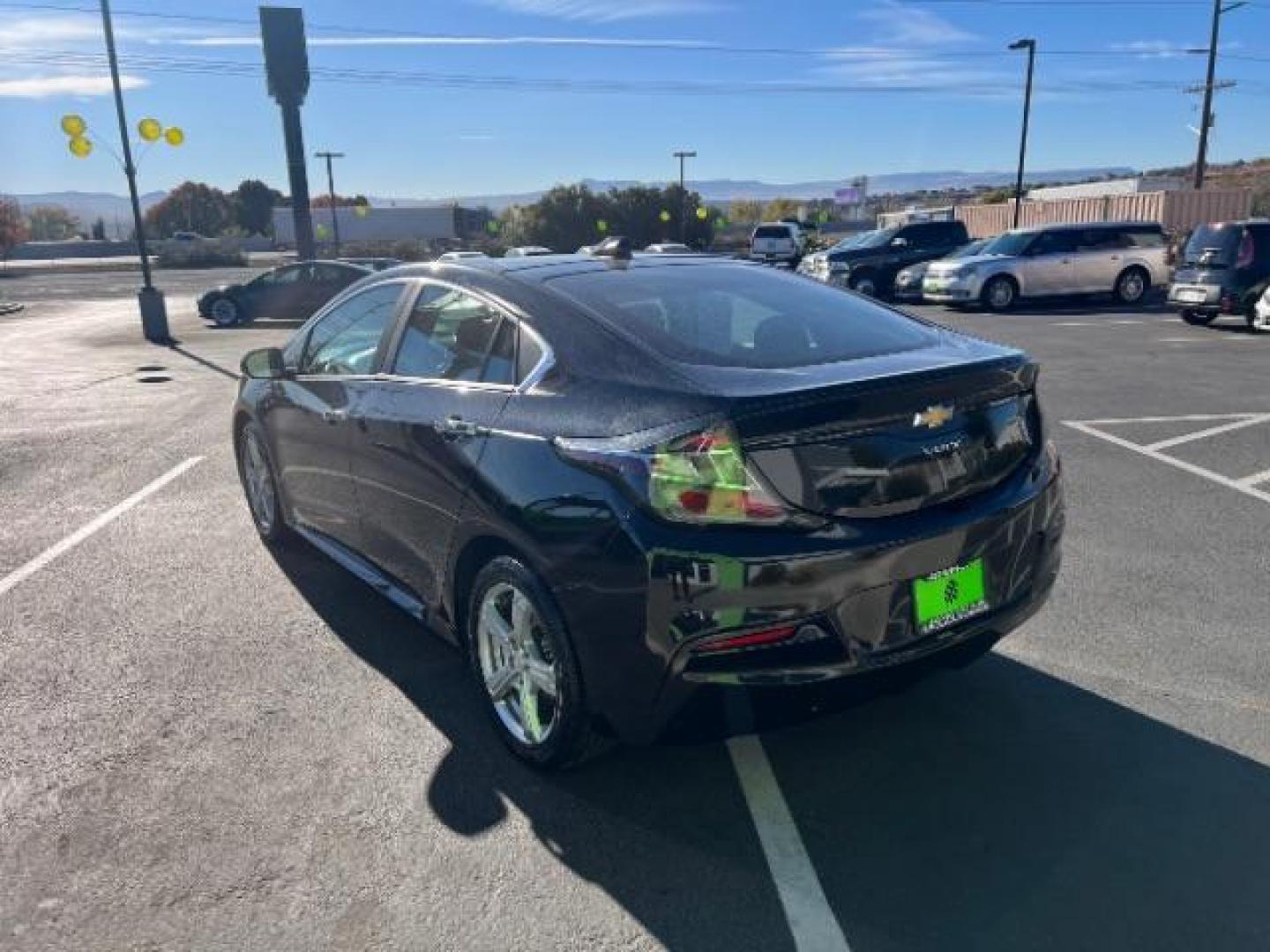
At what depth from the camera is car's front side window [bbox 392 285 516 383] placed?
3.38m

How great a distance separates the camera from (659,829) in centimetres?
290

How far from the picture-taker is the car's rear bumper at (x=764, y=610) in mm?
2568

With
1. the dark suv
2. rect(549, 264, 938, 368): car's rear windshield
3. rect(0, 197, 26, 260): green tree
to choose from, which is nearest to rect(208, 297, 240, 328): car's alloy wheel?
the dark suv

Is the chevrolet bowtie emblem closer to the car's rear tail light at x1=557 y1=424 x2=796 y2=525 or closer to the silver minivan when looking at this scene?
the car's rear tail light at x1=557 y1=424 x2=796 y2=525

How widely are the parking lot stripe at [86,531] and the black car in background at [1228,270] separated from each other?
1453cm

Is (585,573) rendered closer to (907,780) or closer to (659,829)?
(659,829)

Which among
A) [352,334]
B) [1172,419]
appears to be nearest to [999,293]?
[1172,419]

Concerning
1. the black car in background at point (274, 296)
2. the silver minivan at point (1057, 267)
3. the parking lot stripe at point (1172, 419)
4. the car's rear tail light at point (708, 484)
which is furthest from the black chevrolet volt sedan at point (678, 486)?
the black car in background at point (274, 296)

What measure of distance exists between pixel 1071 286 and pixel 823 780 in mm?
19570

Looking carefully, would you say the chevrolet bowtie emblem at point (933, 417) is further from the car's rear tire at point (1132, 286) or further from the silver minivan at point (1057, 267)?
the car's rear tire at point (1132, 286)

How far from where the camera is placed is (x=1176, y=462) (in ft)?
22.9

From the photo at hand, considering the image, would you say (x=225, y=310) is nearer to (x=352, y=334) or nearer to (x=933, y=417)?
(x=352, y=334)

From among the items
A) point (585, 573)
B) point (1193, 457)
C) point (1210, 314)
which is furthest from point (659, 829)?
point (1210, 314)

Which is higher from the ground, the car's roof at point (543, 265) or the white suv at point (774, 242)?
the car's roof at point (543, 265)
